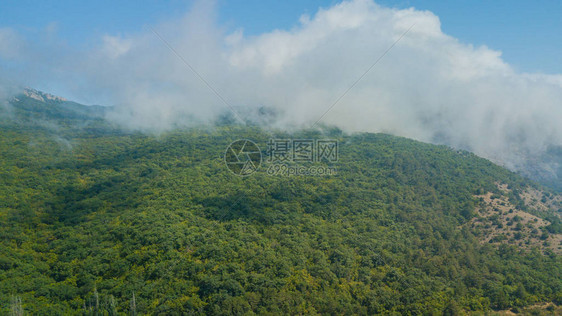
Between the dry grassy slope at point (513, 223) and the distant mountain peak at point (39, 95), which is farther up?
the distant mountain peak at point (39, 95)

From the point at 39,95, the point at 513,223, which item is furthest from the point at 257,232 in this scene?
the point at 39,95

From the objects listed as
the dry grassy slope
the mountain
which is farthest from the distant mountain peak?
the dry grassy slope

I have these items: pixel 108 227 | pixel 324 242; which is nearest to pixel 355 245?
pixel 324 242

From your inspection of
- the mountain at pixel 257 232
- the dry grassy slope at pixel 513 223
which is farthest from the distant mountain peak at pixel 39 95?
the dry grassy slope at pixel 513 223

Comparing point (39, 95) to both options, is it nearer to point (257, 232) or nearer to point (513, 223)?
point (257, 232)

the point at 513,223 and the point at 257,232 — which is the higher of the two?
the point at 513,223

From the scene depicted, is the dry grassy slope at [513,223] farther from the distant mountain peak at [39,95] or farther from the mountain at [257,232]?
the distant mountain peak at [39,95]

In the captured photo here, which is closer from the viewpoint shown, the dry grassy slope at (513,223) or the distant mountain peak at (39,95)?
the dry grassy slope at (513,223)
